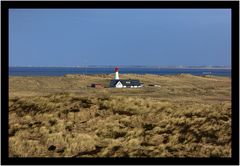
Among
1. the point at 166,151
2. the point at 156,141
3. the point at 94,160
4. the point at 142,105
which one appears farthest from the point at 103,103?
the point at 94,160

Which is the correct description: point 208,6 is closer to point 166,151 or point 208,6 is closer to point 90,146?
point 166,151

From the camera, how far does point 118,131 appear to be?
51.2 ft

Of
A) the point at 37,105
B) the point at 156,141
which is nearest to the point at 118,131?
the point at 156,141

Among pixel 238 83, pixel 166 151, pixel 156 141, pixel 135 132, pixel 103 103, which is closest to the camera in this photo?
pixel 238 83

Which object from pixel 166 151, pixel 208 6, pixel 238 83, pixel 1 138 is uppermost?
pixel 208 6

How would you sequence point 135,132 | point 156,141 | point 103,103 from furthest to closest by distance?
point 103,103 → point 135,132 → point 156,141

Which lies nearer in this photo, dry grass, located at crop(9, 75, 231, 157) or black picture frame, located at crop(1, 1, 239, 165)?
black picture frame, located at crop(1, 1, 239, 165)

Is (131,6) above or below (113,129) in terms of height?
above

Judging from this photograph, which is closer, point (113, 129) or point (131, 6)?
point (131, 6)

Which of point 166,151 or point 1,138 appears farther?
point 166,151

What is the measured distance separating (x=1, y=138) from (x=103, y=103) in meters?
10.3

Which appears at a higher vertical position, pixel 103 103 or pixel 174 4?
pixel 174 4

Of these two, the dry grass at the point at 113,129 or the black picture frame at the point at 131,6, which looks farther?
the dry grass at the point at 113,129

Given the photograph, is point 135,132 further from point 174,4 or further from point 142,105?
point 174,4
